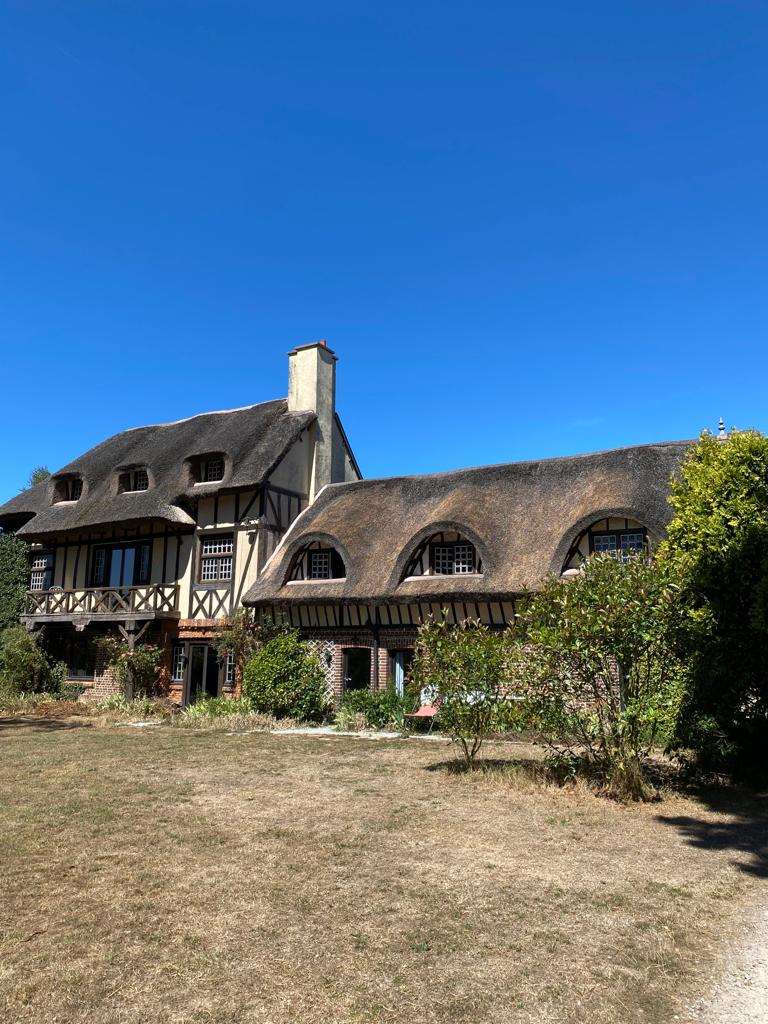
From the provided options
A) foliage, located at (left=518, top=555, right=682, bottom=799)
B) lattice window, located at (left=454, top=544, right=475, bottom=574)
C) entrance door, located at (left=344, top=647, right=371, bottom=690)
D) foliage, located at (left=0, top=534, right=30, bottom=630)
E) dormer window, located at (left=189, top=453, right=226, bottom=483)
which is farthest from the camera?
foliage, located at (left=0, top=534, right=30, bottom=630)

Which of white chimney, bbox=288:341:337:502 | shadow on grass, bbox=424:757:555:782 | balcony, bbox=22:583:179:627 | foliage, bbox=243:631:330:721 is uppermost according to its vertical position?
white chimney, bbox=288:341:337:502

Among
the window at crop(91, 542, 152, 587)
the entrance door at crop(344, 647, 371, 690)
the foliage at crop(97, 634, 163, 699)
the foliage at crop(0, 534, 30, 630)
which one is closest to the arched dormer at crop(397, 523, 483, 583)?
the entrance door at crop(344, 647, 371, 690)

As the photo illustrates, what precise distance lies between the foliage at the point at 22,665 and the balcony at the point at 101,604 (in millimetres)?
984

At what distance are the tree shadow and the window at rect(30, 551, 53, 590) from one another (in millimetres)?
20391

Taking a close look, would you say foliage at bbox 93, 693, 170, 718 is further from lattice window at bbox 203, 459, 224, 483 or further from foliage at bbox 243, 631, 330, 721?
lattice window at bbox 203, 459, 224, 483

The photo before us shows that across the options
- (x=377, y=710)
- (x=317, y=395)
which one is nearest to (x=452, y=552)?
(x=377, y=710)

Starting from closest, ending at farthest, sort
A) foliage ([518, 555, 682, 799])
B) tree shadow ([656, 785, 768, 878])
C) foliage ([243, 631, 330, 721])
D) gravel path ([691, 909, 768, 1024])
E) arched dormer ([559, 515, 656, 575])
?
gravel path ([691, 909, 768, 1024]) → tree shadow ([656, 785, 768, 878]) → foliage ([518, 555, 682, 799]) → arched dormer ([559, 515, 656, 575]) → foliage ([243, 631, 330, 721])

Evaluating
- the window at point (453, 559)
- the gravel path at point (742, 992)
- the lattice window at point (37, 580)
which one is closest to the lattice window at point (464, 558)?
the window at point (453, 559)

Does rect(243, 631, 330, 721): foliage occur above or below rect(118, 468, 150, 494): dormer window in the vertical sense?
below

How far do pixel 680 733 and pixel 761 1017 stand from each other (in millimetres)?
5936

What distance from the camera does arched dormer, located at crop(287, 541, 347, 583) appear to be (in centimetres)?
1858

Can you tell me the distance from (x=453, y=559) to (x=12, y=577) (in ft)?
49.1

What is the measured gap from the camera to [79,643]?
75.3ft

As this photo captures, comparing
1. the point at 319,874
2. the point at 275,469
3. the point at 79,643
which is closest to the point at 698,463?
the point at 319,874
